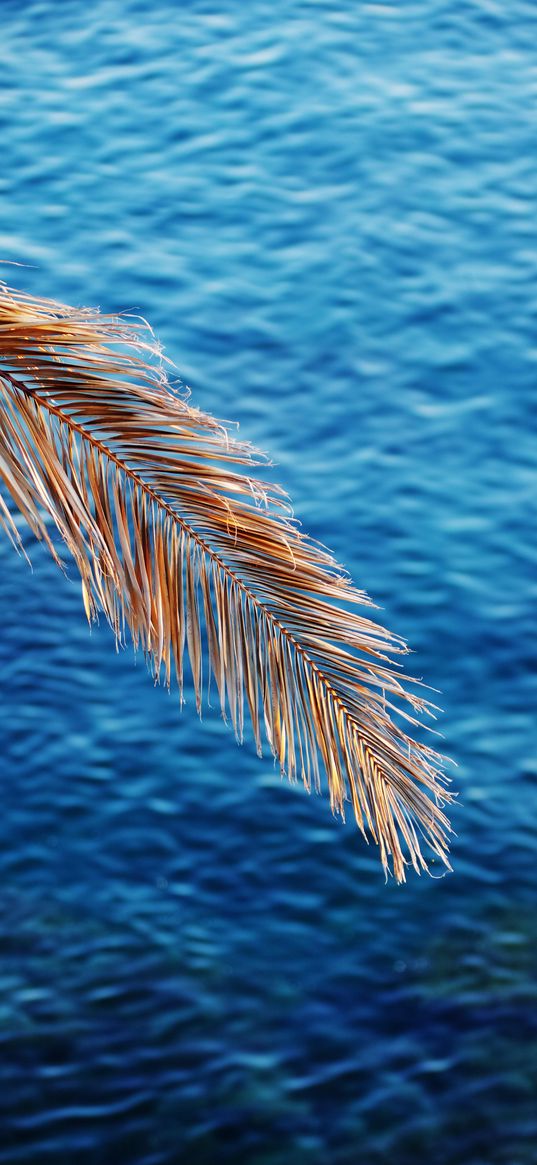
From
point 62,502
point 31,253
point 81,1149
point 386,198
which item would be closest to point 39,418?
point 62,502

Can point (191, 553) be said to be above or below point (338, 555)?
below

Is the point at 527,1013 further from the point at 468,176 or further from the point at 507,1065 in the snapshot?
the point at 468,176

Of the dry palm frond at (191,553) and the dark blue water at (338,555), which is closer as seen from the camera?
the dry palm frond at (191,553)

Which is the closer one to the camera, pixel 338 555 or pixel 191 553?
pixel 191 553

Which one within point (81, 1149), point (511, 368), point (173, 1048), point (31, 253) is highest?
point (31, 253)
